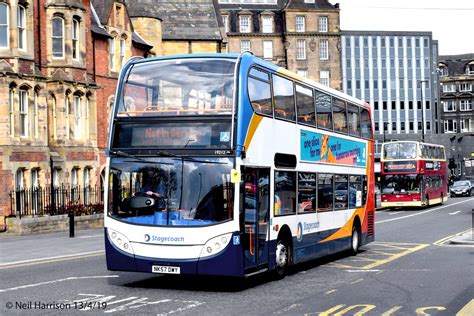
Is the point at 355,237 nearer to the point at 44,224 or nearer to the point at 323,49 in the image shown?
the point at 44,224

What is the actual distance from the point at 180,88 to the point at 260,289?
3.83 meters

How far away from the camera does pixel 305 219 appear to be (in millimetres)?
15820

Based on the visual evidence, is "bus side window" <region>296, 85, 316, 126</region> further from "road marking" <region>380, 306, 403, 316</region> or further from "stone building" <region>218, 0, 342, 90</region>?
"stone building" <region>218, 0, 342, 90</region>

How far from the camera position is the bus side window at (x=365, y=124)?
810 inches

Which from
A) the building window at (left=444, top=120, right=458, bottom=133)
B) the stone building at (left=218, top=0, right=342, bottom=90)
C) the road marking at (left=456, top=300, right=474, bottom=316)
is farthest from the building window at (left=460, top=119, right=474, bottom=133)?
the road marking at (left=456, top=300, right=474, bottom=316)

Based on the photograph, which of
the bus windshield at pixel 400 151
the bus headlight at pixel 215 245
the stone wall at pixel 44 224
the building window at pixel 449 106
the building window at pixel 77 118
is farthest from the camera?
the building window at pixel 449 106

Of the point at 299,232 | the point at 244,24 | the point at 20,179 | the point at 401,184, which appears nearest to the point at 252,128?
the point at 299,232

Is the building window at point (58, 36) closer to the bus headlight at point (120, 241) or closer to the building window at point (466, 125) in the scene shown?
the bus headlight at point (120, 241)

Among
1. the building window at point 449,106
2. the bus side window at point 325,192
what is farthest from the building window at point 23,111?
the building window at point 449,106

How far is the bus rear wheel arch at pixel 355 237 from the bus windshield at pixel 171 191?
8.31 m

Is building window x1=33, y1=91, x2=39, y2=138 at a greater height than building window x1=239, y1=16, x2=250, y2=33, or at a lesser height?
lesser

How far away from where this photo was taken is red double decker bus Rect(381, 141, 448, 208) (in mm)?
47125

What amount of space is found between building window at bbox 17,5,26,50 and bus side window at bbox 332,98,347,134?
2046 cm

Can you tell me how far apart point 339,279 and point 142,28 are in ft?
126
